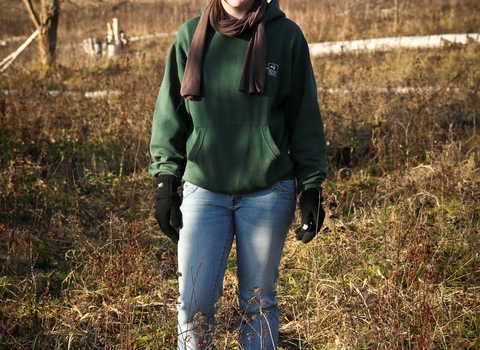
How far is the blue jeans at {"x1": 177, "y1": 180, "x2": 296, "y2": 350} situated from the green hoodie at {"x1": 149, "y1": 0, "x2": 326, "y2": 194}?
0.22 feet

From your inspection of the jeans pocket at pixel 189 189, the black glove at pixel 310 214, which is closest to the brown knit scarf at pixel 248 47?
the jeans pocket at pixel 189 189

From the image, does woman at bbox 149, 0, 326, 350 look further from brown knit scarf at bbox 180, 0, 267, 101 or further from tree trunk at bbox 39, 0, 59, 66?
tree trunk at bbox 39, 0, 59, 66

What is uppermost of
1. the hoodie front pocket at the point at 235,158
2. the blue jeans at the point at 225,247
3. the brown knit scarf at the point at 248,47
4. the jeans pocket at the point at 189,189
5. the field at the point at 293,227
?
the brown knit scarf at the point at 248,47

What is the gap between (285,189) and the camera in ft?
8.85

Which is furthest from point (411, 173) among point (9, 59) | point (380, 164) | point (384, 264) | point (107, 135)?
point (9, 59)

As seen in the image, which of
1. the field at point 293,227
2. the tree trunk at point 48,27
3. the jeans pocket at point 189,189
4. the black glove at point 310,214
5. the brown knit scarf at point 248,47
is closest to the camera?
the brown knit scarf at point 248,47

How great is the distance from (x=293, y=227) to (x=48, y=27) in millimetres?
11965

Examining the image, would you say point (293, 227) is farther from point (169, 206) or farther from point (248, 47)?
point (248, 47)

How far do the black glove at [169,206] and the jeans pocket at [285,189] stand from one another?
0.47 m

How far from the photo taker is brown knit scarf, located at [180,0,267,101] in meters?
2.56

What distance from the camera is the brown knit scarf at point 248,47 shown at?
256 cm

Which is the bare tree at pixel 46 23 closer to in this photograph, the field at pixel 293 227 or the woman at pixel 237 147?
the field at pixel 293 227

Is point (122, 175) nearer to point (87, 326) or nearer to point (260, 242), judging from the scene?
point (87, 326)

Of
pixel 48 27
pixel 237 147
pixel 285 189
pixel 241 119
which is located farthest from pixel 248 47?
pixel 48 27
